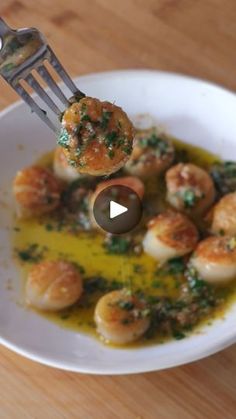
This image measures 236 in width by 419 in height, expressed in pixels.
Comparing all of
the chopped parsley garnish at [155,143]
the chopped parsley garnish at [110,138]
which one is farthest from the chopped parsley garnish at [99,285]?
the chopped parsley garnish at [110,138]

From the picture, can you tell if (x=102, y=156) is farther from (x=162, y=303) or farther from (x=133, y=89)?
(x=133, y=89)

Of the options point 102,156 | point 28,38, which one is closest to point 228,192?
point 102,156

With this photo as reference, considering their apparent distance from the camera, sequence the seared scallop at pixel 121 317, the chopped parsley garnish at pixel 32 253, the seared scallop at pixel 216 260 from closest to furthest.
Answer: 1. the seared scallop at pixel 121 317
2. the seared scallop at pixel 216 260
3. the chopped parsley garnish at pixel 32 253

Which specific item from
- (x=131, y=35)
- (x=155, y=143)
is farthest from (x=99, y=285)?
(x=131, y=35)

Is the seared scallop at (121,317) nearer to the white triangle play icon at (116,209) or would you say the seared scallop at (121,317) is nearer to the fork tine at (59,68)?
the white triangle play icon at (116,209)

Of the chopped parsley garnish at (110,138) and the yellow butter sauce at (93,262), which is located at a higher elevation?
→ the chopped parsley garnish at (110,138)

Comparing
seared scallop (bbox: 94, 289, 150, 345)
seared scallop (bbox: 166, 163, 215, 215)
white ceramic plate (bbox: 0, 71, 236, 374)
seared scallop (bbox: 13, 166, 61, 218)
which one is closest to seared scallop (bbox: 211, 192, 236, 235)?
seared scallop (bbox: 166, 163, 215, 215)
